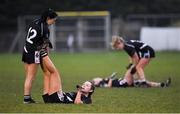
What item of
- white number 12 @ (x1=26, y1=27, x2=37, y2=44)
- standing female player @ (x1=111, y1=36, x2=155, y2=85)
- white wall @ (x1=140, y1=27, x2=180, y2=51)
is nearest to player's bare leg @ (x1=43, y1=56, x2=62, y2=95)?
white number 12 @ (x1=26, y1=27, x2=37, y2=44)

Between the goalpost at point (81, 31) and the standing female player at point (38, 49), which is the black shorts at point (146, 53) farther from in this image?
the goalpost at point (81, 31)

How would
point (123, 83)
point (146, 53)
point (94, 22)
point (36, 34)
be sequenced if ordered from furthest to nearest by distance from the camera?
1. point (94, 22)
2. point (146, 53)
3. point (123, 83)
4. point (36, 34)

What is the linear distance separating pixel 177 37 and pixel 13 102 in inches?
1646

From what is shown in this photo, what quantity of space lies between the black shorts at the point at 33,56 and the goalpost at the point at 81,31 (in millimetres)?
38978

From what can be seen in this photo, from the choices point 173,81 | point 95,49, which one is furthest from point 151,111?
point 95,49

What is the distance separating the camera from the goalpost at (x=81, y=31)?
175ft

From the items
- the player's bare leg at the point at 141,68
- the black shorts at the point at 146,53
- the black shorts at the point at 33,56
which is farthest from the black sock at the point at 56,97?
the black shorts at the point at 146,53

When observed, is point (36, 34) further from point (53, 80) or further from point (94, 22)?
→ point (94, 22)

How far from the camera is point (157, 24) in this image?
60094 mm

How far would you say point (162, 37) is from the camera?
54.8 m

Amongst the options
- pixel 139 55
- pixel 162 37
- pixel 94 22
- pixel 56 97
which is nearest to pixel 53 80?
pixel 56 97

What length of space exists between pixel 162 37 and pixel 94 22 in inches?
215

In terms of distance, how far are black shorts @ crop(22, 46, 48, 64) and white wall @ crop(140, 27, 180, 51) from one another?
133ft

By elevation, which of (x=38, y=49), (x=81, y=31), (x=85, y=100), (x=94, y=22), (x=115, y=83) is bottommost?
(x=81, y=31)
